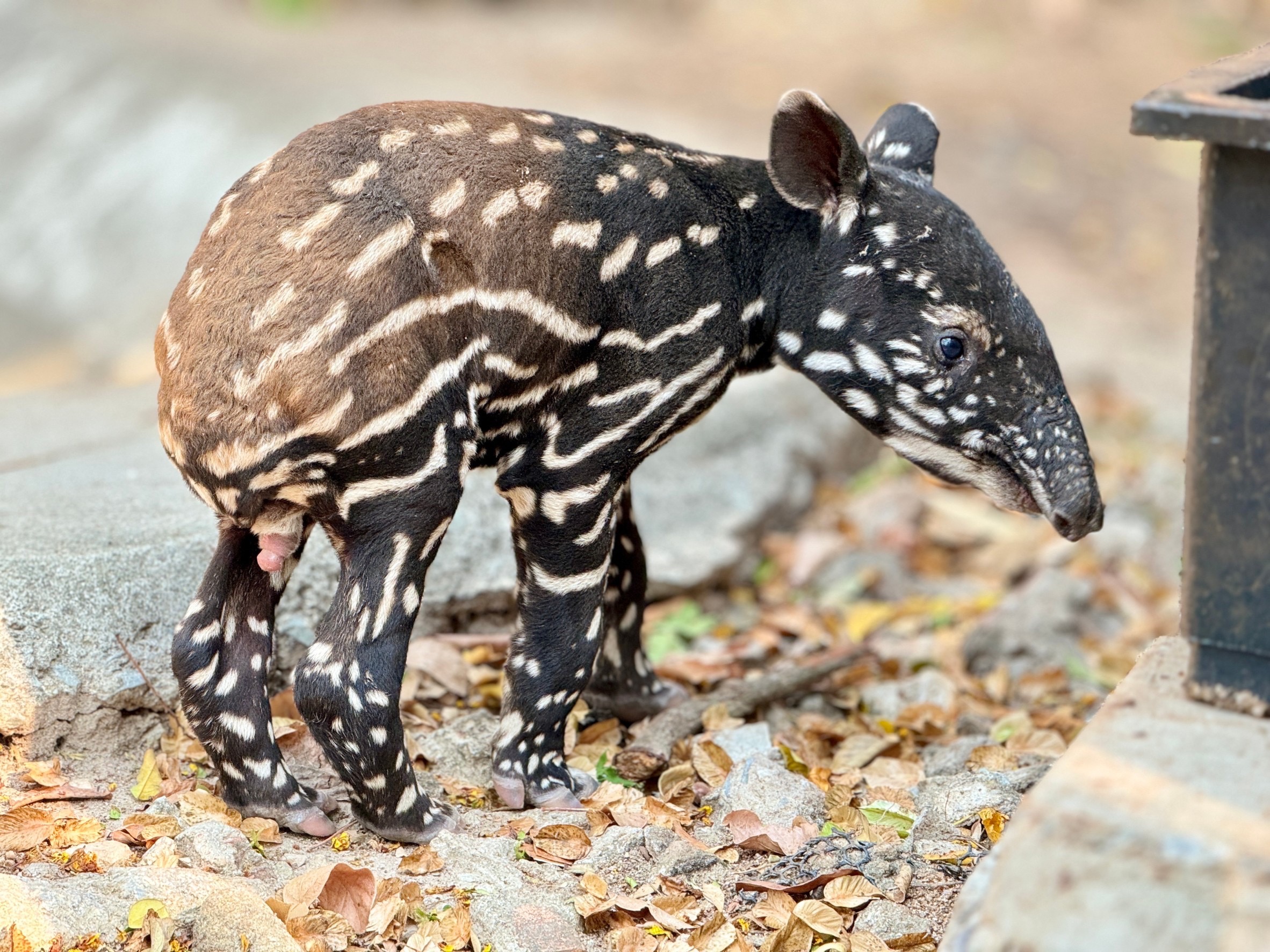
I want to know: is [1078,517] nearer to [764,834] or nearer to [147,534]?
[764,834]

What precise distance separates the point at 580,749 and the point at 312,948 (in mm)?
1455

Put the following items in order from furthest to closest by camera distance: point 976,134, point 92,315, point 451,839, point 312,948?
point 976,134, point 92,315, point 451,839, point 312,948

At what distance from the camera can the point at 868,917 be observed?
11.1 ft

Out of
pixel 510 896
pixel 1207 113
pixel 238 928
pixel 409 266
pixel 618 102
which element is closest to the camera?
pixel 1207 113

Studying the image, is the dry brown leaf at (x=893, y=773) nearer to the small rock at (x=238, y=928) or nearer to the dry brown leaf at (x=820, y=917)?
the dry brown leaf at (x=820, y=917)

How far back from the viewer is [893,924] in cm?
338

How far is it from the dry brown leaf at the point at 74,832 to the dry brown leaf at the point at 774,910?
5.68ft

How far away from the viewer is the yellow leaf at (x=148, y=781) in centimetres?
385

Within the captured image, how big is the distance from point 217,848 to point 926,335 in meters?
2.35

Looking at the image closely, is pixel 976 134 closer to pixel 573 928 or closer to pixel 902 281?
pixel 902 281

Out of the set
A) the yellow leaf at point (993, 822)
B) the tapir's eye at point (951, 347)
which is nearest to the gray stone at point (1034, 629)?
the yellow leaf at point (993, 822)

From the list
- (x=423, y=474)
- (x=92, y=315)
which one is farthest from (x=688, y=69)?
(x=423, y=474)

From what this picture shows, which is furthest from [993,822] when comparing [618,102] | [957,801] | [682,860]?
[618,102]

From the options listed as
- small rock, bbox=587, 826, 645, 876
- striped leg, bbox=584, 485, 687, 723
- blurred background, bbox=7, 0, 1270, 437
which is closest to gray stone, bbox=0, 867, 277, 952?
small rock, bbox=587, 826, 645, 876
